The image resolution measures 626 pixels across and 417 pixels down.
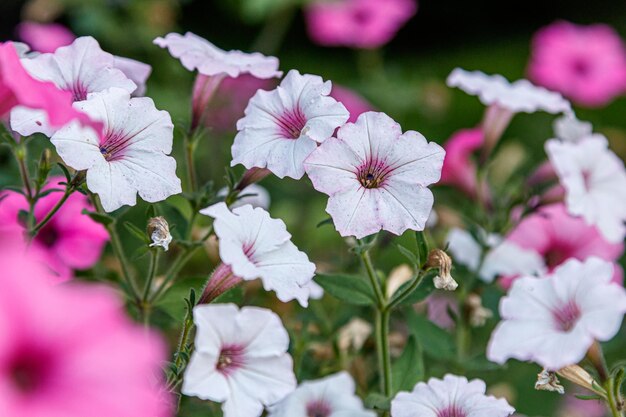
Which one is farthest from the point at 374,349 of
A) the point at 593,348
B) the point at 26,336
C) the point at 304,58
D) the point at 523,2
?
the point at 523,2

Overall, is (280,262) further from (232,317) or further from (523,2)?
(523,2)

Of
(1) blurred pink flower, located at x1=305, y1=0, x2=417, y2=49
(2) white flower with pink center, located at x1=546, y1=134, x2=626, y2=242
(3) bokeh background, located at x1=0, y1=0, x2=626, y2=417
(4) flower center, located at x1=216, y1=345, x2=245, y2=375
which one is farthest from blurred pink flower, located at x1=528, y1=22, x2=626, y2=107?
(4) flower center, located at x1=216, y1=345, x2=245, y2=375

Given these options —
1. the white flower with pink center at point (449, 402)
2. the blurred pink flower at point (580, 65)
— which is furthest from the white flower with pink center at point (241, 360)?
the blurred pink flower at point (580, 65)

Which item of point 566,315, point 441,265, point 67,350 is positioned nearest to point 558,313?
point 566,315

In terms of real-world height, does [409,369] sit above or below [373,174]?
below

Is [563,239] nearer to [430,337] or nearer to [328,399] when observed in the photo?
[430,337]

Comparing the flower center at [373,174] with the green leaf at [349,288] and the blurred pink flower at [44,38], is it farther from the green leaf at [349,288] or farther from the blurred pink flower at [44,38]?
the blurred pink flower at [44,38]
